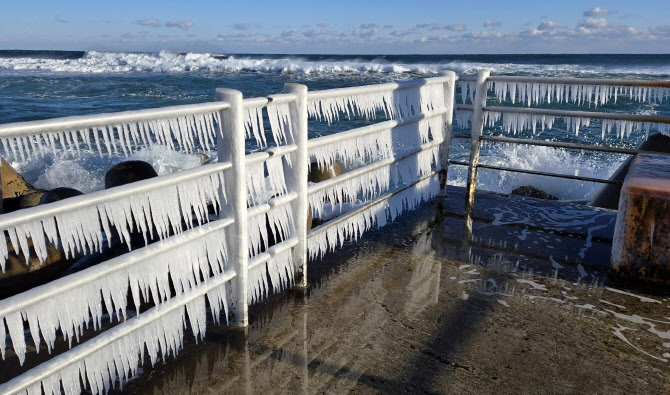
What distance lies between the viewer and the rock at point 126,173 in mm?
5578

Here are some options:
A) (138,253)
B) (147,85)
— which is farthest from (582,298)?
(147,85)

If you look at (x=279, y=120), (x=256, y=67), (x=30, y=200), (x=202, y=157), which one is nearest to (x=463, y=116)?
(x=279, y=120)

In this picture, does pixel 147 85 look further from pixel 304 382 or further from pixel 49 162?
pixel 304 382

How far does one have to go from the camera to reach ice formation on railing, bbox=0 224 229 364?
1.99 m

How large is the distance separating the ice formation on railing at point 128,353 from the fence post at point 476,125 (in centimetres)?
332

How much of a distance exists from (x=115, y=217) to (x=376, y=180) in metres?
2.47

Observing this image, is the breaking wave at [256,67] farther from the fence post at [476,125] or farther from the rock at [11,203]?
the rock at [11,203]

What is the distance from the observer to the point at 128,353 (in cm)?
241

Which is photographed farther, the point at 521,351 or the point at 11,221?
the point at 521,351

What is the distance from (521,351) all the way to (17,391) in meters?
2.38

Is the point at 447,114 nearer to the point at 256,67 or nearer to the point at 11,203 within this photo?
the point at 11,203

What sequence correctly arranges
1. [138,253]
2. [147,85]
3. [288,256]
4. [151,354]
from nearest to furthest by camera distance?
[138,253] < [151,354] < [288,256] < [147,85]

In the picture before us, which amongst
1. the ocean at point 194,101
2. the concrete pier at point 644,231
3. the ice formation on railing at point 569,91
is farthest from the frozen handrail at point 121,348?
the ocean at point 194,101

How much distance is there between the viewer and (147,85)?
93.5 ft
